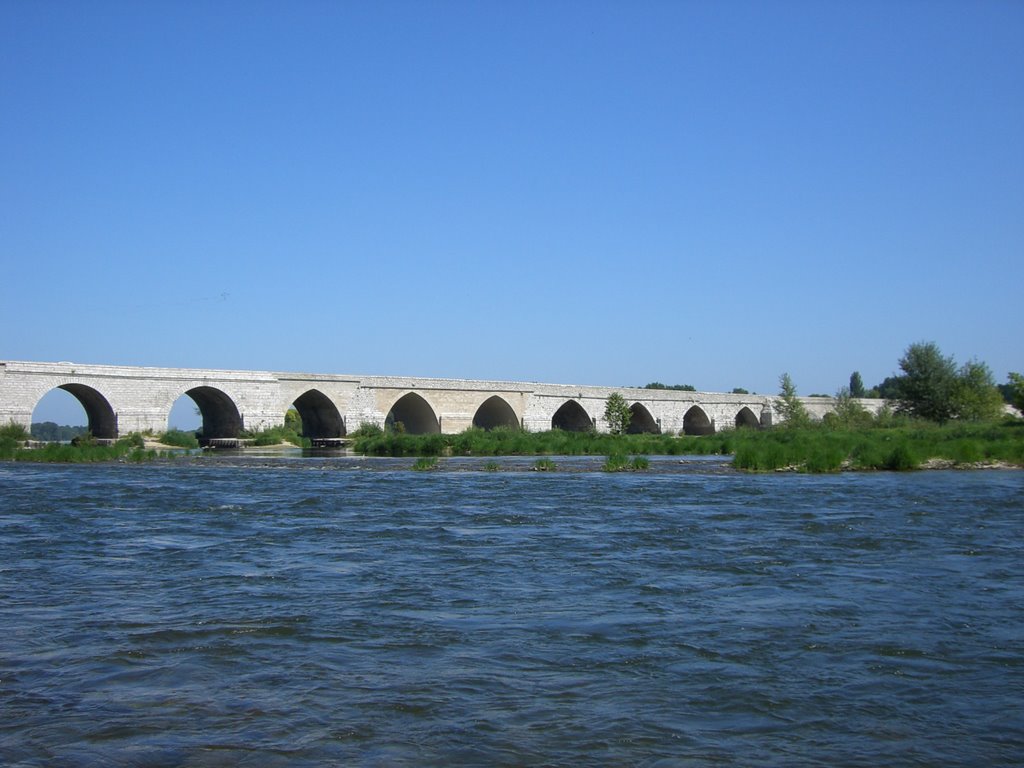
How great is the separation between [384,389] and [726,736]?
41377 mm

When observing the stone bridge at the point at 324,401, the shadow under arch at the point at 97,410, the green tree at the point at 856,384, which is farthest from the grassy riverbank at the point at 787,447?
the green tree at the point at 856,384

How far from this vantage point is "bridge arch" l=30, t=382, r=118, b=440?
3656 centimetres

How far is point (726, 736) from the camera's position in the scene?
437cm

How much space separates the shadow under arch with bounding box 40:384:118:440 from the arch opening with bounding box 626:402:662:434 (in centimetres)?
2900

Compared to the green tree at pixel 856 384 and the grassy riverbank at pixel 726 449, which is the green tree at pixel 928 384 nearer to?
the grassy riverbank at pixel 726 449

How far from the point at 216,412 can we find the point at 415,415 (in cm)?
1009

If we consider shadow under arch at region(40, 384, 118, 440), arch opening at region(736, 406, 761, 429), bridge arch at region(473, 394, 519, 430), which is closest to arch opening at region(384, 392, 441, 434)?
bridge arch at region(473, 394, 519, 430)

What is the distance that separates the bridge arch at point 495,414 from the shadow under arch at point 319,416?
8.03 metres

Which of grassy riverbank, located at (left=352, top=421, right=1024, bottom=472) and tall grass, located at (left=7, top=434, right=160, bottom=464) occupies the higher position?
grassy riverbank, located at (left=352, top=421, right=1024, bottom=472)

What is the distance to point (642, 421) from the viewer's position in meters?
58.7

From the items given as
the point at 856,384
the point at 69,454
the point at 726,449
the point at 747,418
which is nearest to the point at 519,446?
the point at 726,449

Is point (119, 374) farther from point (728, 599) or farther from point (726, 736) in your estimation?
point (726, 736)

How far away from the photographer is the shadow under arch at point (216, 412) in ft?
135

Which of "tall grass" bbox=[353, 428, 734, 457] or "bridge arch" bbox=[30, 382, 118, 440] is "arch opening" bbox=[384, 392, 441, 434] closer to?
"tall grass" bbox=[353, 428, 734, 457]
